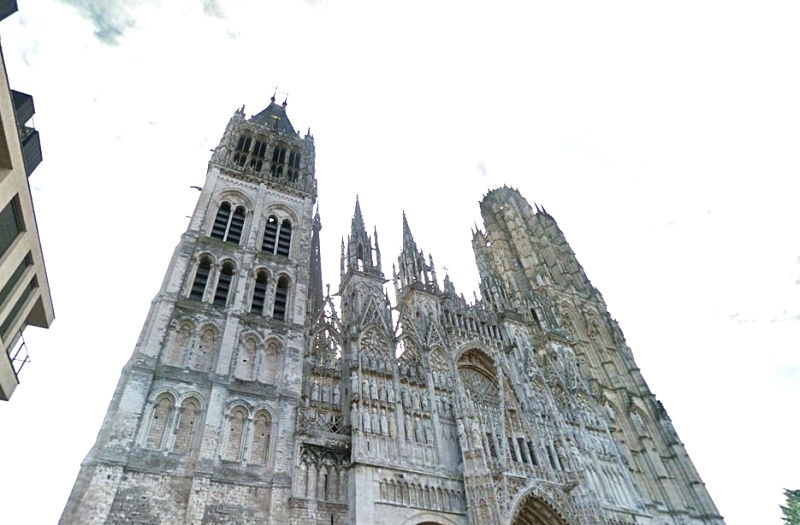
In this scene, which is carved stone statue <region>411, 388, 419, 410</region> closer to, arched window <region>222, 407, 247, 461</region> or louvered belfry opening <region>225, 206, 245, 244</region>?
arched window <region>222, 407, 247, 461</region>

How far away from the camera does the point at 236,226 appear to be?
23.9 meters

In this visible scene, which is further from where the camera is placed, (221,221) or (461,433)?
(221,221)

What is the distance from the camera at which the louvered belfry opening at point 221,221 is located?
2295 centimetres

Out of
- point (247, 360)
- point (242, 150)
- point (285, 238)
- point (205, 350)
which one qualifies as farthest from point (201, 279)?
point (242, 150)

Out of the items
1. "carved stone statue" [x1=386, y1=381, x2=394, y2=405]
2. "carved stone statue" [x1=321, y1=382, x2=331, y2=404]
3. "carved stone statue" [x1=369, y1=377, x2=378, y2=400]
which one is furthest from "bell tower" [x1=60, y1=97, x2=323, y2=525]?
"carved stone statue" [x1=386, y1=381, x2=394, y2=405]

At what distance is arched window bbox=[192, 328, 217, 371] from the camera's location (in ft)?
58.9

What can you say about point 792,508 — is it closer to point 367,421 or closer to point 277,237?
point 367,421

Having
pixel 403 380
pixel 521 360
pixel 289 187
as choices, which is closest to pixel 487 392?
pixel 521 360

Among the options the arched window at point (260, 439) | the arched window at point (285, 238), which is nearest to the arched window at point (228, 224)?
the arched window at point (285, 238)

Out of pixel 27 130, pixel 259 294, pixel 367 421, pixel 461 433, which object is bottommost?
pixel 461 433

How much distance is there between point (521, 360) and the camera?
2650cm

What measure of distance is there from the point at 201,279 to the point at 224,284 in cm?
98

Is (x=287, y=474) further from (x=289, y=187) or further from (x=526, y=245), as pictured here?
(x=526, y=245)

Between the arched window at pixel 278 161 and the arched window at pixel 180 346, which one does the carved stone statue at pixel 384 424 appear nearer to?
the arched window at pixel 180 346
